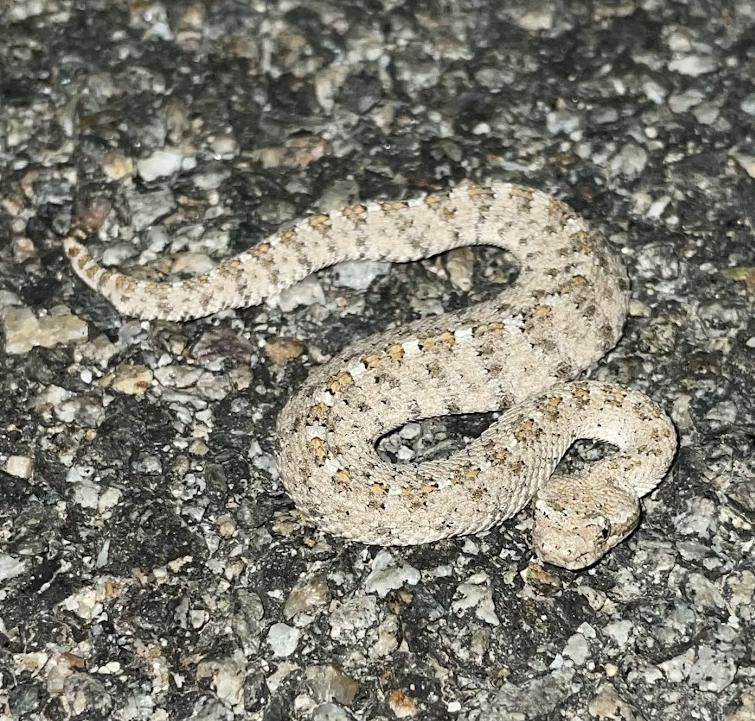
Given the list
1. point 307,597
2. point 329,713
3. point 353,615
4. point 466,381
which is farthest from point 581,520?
point 329,713

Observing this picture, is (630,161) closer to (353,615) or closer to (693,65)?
(693,65)

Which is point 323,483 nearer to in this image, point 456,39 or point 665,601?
point 665,601

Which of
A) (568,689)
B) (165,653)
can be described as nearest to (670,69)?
(568,689)

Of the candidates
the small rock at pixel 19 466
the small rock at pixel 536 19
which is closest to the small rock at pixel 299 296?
the small rock at pixel 19 466

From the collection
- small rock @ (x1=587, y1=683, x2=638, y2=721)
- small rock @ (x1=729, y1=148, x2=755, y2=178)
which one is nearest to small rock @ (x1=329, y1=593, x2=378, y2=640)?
small rock @ (x1=587, y1=683, x2=638, y2=721)

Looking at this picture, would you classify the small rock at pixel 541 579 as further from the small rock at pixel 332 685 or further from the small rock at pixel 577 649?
the small rock at pixel 332 685

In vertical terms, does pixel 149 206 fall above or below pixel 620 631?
above
